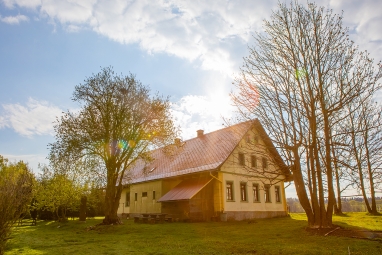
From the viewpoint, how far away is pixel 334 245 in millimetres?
8766

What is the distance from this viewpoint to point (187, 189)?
20844 mm

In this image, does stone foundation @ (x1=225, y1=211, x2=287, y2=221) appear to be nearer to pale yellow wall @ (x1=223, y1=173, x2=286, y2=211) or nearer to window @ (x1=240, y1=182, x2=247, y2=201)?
pale yellow wall @ (x1=223, y1=173, x2=286, y2=211)

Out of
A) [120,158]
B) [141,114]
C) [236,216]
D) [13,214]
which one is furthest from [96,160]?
[13,214]

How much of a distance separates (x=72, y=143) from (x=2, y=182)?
10.5 m

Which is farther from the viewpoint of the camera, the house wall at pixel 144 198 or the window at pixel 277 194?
the window at pixel 277 194

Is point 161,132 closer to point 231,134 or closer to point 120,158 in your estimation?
point 120,158

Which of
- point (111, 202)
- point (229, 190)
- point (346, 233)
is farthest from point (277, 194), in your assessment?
point (346, 233)

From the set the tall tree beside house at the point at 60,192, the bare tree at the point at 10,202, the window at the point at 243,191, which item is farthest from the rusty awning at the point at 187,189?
the bare tree at the point at 10,202

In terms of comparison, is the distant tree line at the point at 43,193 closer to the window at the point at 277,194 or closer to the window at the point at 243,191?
the window at the point at 243,191

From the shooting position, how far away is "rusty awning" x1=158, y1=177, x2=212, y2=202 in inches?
775

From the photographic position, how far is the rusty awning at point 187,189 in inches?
775

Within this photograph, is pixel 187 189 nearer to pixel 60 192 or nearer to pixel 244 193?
pixel 244 193

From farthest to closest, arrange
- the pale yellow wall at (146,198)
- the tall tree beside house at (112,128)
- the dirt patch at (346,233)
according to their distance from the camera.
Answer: the pale yellow wall at (146,198)
the tall tree beside house at (112,128)
the dirt patch at (346,233)

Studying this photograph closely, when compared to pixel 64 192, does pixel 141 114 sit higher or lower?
higher
